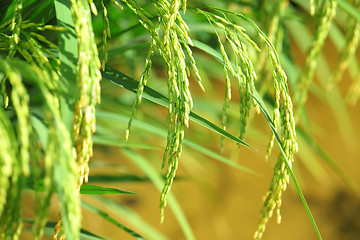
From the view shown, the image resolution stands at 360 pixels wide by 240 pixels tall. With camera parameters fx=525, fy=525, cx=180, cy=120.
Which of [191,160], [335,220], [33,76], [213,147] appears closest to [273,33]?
[33,76]

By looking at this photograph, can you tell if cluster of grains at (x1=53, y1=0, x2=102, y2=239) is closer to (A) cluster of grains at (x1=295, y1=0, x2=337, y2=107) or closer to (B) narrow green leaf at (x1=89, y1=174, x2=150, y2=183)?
(A) cluster of grains at (x1=295, y1=0, x2=337, y2=107)

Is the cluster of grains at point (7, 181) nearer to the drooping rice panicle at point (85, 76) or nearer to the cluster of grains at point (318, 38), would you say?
the drooping rice panicle at point (85, 76)

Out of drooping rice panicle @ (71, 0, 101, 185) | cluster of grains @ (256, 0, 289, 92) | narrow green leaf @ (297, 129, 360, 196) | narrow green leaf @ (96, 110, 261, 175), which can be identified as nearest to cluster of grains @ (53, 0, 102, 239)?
drooping rice panicle @ (71, 0, 101, 185)

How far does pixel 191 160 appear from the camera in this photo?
1752mm

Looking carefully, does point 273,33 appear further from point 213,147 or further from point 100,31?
point 213,147

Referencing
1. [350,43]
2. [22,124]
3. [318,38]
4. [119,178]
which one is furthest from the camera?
[119,178]

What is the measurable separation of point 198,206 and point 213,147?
9.8 inches

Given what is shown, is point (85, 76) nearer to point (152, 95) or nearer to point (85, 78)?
point (85, 78)

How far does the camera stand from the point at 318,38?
68cm

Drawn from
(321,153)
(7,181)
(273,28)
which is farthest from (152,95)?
(321,153)

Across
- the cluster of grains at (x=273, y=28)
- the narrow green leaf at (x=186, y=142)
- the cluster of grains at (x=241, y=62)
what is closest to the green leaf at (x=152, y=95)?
the cluster of grains at (x=241, y=62)

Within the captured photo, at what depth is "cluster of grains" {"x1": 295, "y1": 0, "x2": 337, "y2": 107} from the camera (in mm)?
625

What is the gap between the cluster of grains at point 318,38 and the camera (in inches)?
24.6

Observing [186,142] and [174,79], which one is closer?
[174,79]
